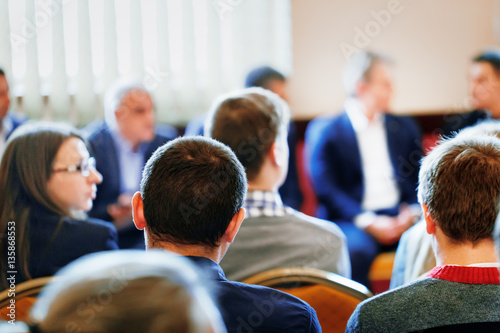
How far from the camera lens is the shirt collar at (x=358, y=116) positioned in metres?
3.31

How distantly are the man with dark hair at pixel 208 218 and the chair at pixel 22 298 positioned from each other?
36cm

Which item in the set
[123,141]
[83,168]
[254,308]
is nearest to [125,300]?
[254,308]

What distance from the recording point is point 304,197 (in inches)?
146

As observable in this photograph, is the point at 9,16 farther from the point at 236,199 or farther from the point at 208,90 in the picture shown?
the point at 236,199

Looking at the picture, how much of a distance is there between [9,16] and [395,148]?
2.57m

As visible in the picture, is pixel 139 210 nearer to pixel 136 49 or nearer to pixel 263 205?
pixel 263 205

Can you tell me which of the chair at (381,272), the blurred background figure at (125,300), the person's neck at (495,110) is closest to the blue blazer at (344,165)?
the chair at (381,272)

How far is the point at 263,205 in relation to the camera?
166cm

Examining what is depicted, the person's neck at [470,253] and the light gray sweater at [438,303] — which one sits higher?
the person's neck at [470,253]

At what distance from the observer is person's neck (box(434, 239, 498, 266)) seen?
3.68 feet

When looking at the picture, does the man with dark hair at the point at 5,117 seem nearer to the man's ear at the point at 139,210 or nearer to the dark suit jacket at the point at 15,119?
the dark suit jacket at the point at 15,119

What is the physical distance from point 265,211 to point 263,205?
0.9 inches

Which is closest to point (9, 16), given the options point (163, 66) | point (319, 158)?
point (163, 66)

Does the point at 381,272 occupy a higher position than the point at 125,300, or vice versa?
the point at 125,300
